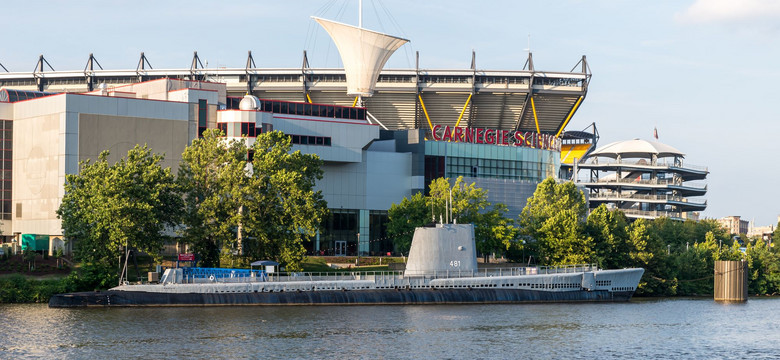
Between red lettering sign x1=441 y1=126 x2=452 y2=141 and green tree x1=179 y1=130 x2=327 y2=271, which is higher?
red lettering sign x1=441 y1=126 x2=452 y2=141

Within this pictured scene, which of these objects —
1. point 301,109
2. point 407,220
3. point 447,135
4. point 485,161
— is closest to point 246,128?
point 301,109

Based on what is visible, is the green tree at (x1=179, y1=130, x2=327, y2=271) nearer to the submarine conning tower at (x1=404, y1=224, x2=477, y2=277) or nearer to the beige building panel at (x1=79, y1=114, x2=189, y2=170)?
the submarine conning tower at (x1=404, y1=224, x2=477, y2=277)

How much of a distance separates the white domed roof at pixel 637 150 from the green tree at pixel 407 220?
9522 cm

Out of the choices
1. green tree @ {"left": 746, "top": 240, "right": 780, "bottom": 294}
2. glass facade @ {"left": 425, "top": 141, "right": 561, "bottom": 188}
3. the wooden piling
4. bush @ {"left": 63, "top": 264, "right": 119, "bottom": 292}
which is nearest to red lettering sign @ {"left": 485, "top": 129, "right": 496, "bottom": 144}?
glass facade @ {"left": 425, "top": 141, "right": 561, "bottom": 188}

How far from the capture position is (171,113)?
105m

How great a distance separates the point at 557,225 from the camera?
103 m

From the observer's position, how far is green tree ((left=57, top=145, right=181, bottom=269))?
8038 cm

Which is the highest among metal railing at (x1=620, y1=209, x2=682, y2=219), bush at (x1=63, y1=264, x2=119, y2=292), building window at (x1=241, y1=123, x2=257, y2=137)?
building window at (x1=241, y1=123, x2=257, y2=137)

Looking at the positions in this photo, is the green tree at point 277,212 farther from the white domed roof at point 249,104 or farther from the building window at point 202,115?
the building window at point 202,115

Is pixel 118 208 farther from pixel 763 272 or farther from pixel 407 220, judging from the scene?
pixel 763 272

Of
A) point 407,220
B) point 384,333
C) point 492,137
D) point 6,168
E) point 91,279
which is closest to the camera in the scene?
point 384,333

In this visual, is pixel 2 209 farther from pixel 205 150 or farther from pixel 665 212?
pixel 665 212

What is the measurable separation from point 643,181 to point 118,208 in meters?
131

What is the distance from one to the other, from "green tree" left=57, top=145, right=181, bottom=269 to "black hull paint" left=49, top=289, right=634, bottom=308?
26.7ft
